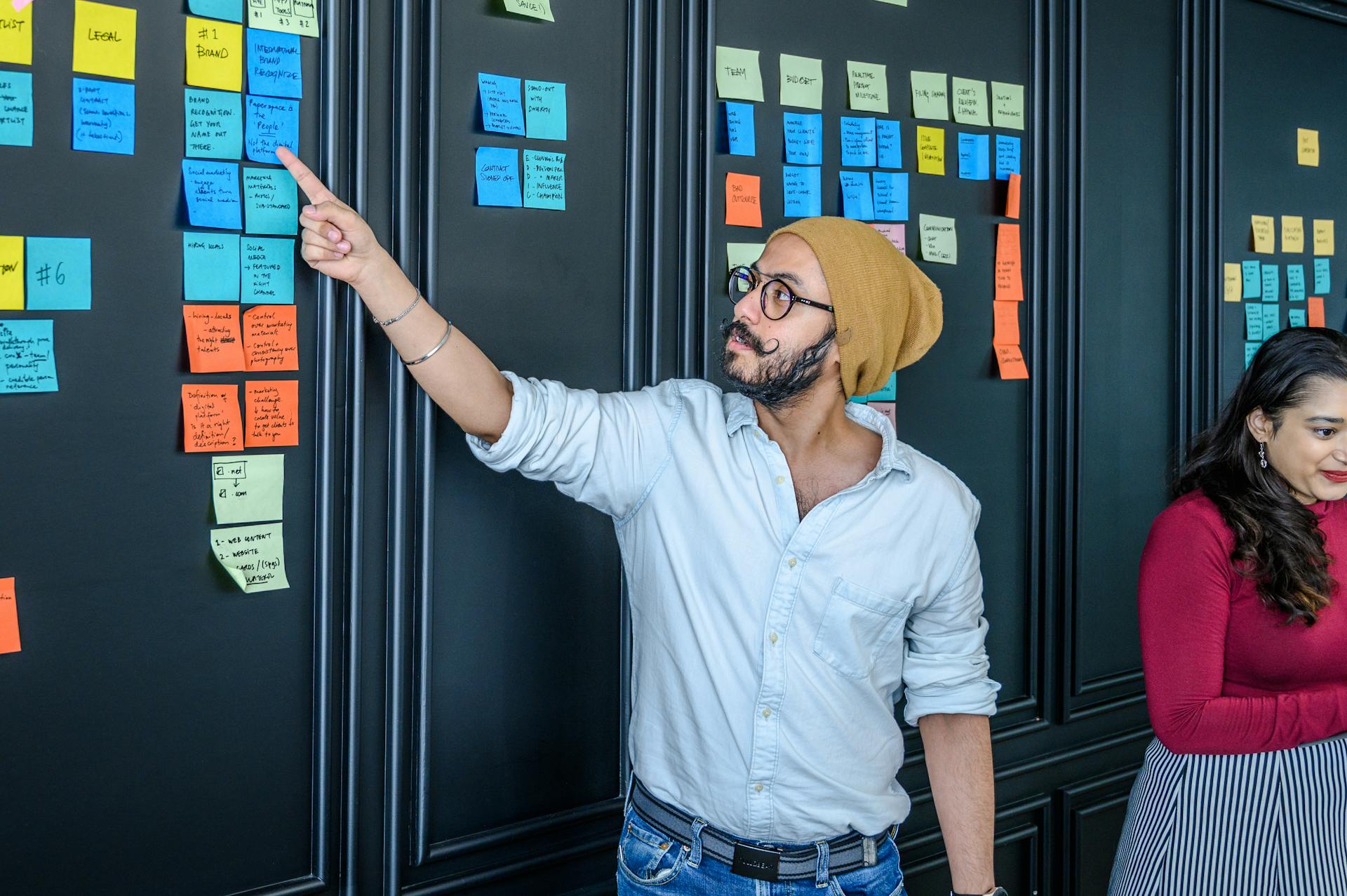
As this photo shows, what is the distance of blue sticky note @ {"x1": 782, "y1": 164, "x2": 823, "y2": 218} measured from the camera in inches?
85.8

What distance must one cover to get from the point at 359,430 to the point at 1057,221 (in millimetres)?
1784

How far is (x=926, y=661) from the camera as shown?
167 centimetres

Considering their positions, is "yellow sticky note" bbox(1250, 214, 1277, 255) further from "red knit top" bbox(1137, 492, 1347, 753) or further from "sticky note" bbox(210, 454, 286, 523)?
"sticky note" bbox(210, 454, 286, 523)

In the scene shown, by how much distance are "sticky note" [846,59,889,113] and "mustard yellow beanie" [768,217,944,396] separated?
27.9 inches

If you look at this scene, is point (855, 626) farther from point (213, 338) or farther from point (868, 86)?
point (868, 86)

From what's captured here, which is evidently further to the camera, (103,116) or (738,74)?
(738,74)

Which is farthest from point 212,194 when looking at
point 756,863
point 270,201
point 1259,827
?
point 1259,827

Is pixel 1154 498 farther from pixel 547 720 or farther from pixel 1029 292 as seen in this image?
pixel 547 720

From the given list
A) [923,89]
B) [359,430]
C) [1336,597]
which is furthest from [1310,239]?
[359,430]

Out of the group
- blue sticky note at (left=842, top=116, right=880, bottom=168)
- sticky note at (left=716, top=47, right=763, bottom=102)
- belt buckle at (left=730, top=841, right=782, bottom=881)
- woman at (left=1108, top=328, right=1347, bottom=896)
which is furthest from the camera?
blue sticky note at (left=842, top=116, right=880, bottom=168)

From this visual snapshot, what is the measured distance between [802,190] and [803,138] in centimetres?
10

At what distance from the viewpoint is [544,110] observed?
73.4 inches

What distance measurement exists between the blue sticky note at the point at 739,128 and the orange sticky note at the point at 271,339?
0.91 metres

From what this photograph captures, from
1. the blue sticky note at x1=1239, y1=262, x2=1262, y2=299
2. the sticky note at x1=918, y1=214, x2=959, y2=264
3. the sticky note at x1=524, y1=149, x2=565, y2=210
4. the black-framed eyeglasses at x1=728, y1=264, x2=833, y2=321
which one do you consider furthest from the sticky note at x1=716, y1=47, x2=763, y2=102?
the blue sticky note at x1=1239, y1=262, x2=1262, y2=299
